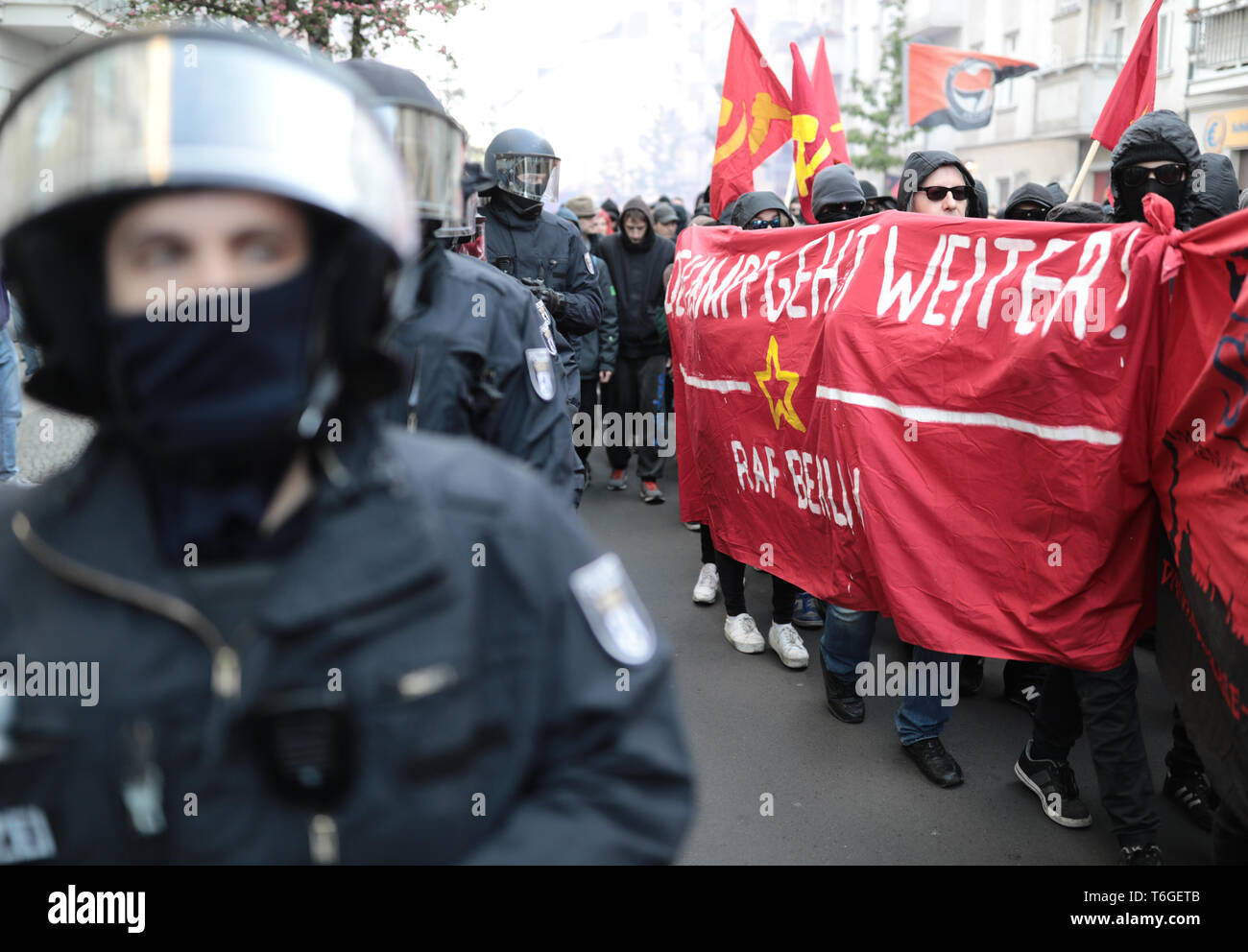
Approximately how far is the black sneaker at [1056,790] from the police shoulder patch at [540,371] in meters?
2.22

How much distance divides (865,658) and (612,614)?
3719 mm

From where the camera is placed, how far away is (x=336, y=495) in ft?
3.82

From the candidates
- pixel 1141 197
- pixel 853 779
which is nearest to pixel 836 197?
pixel 1141 197

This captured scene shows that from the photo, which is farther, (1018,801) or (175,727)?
(1018,801)

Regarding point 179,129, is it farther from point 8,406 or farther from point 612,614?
point 8,406

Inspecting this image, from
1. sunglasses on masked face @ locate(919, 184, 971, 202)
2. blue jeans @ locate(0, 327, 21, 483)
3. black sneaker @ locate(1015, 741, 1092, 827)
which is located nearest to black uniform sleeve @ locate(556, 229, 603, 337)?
sunglasses on masked face @ locate(919, 184, 971, 202)

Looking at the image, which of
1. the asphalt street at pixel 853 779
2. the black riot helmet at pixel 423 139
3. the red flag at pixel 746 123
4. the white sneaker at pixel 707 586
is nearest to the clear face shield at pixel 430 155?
the black riot helmet at pixel 423 139

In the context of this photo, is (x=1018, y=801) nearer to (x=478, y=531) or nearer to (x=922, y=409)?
(x=922, y=409)

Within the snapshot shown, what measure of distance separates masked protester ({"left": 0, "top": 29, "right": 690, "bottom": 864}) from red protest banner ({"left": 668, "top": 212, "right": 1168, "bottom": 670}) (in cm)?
270

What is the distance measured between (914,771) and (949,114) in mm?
10472

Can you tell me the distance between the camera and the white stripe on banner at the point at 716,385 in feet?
17.5

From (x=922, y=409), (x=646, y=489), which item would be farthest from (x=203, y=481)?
(x=646, y=489)

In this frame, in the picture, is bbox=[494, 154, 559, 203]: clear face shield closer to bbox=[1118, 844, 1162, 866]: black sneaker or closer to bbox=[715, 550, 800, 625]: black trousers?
bbox=[715, 550, 800, 625]: black trousers

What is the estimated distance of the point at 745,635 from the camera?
224 inches
